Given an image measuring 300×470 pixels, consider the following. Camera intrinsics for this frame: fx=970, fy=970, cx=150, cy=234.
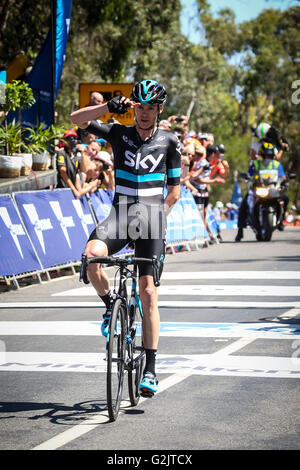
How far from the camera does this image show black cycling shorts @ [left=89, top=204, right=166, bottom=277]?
267 inches

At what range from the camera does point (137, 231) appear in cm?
681

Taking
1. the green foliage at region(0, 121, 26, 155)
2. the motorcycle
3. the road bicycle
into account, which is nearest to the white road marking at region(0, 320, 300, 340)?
the road bicycle

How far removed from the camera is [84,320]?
1088 centimetres

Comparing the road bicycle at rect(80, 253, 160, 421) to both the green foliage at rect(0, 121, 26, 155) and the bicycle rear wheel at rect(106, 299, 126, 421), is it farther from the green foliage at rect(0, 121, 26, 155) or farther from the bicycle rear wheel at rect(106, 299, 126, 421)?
the green foliage at rect(0, 121, 26, 155)

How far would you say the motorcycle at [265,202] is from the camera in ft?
76.1

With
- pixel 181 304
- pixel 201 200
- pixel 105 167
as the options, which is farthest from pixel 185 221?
pixel 181 304

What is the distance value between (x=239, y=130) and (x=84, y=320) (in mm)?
74797

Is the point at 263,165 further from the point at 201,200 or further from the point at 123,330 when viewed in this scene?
the point at 123,330

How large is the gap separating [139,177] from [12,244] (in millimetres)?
7346

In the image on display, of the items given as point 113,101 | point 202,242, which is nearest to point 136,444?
point 113,101

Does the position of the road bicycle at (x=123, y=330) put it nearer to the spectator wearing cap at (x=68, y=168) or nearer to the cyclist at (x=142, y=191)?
the cyclist at (x=142, y=191)

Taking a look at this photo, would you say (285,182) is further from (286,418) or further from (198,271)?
(286,418)

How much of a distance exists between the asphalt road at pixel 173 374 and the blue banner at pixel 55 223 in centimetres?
114

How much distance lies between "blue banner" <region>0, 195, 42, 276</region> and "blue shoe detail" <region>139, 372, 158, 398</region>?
23.9 ft
